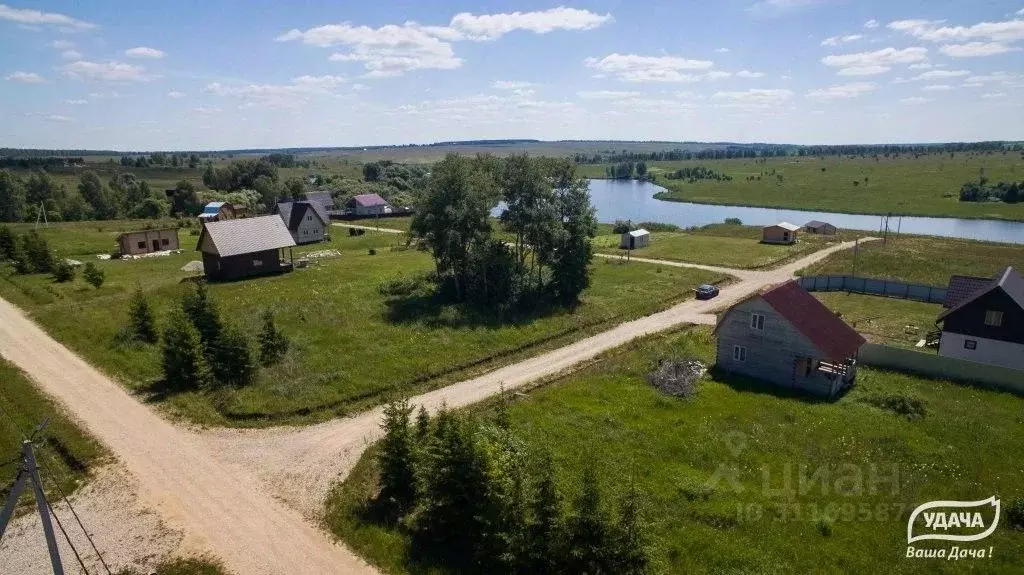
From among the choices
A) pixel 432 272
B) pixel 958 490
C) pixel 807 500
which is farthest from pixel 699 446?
pixel 432 272

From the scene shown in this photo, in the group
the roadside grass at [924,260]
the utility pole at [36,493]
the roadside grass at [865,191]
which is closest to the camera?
the utility pole at [36,493]

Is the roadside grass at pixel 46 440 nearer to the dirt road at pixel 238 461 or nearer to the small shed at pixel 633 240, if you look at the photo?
the dirt road at pixel 238 461

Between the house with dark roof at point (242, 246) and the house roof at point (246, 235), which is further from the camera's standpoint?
the house with dark roof at point (242, 246)

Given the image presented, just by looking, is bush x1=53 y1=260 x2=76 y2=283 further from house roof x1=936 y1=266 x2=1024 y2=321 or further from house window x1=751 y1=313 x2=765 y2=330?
house roof x1=936 y1=266 x2=1024 y2=321

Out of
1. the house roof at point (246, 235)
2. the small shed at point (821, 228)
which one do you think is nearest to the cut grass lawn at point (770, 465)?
the house roof at point (246, 235)

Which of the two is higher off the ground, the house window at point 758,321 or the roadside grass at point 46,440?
the house window at point 758,321

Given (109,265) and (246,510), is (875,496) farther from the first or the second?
(109,265)

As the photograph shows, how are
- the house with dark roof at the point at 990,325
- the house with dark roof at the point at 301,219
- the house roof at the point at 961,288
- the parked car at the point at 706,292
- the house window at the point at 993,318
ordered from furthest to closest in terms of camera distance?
the house with dark roof at the point at 301,219
the parked car at the point at 706,292
the house roof at the point at 961,288
the house window at the point at 993,318
the house with dark roof at the point at 990,325
